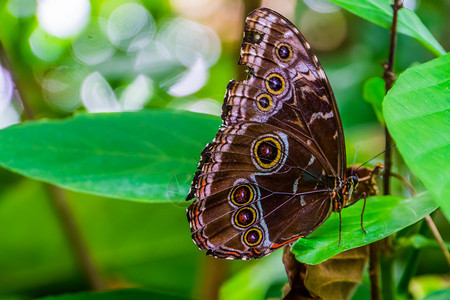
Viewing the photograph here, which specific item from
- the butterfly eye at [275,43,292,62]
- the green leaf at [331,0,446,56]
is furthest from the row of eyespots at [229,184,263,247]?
the green leaf at [331,0,446,56]

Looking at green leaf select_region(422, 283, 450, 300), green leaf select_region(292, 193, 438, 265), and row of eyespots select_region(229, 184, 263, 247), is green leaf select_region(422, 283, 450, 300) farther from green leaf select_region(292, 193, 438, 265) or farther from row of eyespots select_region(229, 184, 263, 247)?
row of eyespots select_region(229, 184, 263, 247)

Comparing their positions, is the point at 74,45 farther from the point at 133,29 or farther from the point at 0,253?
the point at 0,253

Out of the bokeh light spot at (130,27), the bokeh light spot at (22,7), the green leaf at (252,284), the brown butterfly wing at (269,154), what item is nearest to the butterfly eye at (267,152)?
the brown butterfly wing at (269,154)

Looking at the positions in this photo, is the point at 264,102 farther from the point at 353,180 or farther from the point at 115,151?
the point at 115,151

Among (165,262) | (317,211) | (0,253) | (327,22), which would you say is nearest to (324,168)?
(317,211)

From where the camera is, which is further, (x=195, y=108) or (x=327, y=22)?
(x=327, y=22)

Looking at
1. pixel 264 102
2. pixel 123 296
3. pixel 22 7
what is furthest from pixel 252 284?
pixel 22 7
